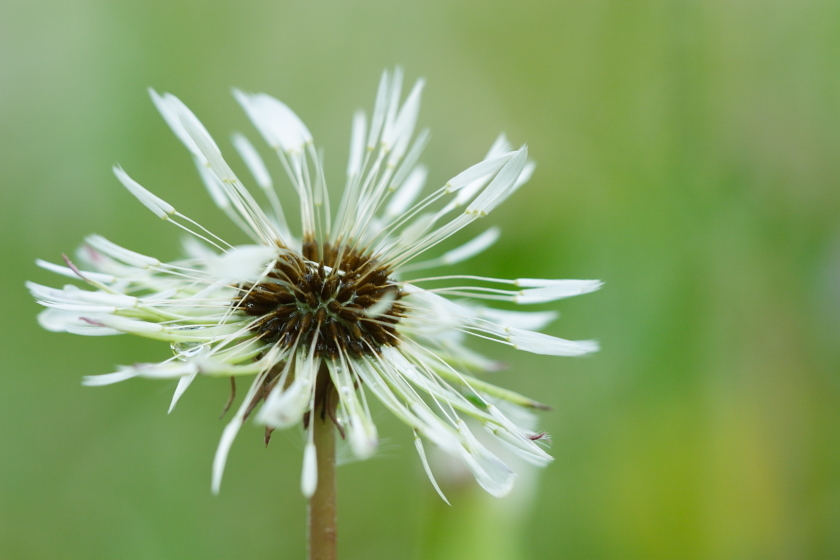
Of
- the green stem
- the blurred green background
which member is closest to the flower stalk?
the green stem

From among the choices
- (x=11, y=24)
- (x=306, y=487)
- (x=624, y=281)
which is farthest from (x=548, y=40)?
(x=306, y=487)

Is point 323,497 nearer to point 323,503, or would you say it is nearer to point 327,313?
point 323,503

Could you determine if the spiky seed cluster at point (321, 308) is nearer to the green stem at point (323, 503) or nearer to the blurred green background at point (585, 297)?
the green stem at point (323, 503)

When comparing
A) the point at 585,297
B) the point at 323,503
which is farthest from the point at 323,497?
the point at 585,297

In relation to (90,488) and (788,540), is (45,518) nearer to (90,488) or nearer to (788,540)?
(90,488)

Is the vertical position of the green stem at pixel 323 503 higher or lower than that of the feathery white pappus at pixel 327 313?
lower

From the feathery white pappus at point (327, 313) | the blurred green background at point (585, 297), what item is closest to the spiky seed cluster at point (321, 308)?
the feathery white pappus at point (327, 313)
